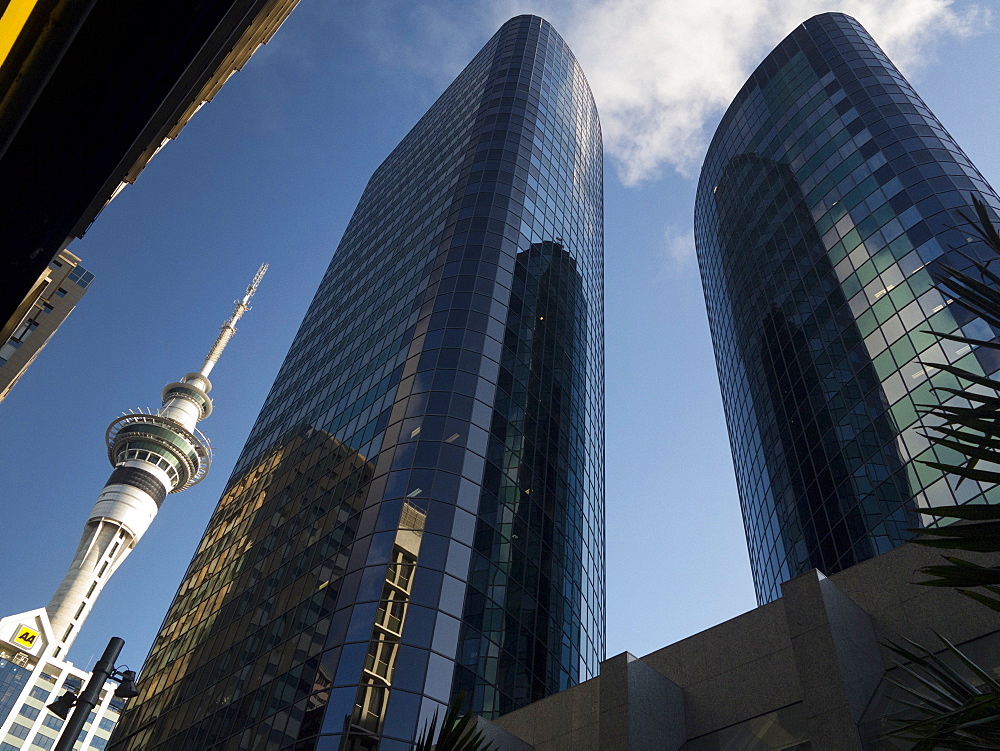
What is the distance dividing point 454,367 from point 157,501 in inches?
4694

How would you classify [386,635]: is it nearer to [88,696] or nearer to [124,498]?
[88,696]

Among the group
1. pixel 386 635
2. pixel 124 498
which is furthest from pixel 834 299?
pixel 124 498

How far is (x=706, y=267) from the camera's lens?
299 feet

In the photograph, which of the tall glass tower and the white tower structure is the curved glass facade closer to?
the tall glass tower

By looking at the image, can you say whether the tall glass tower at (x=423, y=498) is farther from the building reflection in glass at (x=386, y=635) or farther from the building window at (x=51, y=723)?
the building window at (x=51, y=723)

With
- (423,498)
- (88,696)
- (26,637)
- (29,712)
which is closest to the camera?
(88,696)

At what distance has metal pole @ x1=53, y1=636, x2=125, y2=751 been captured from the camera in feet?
38.5

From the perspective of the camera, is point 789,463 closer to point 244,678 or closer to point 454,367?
point 454,367

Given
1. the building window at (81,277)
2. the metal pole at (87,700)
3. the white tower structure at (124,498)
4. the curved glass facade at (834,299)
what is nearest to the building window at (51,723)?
the white tower structure at (124,498)

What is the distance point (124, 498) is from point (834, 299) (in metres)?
127

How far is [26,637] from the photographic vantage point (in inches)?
5522

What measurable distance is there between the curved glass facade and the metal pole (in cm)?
3529

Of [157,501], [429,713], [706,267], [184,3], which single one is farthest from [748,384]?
[157,501]

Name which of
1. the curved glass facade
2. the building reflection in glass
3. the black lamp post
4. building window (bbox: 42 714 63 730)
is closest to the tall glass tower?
the building reflection in glass
